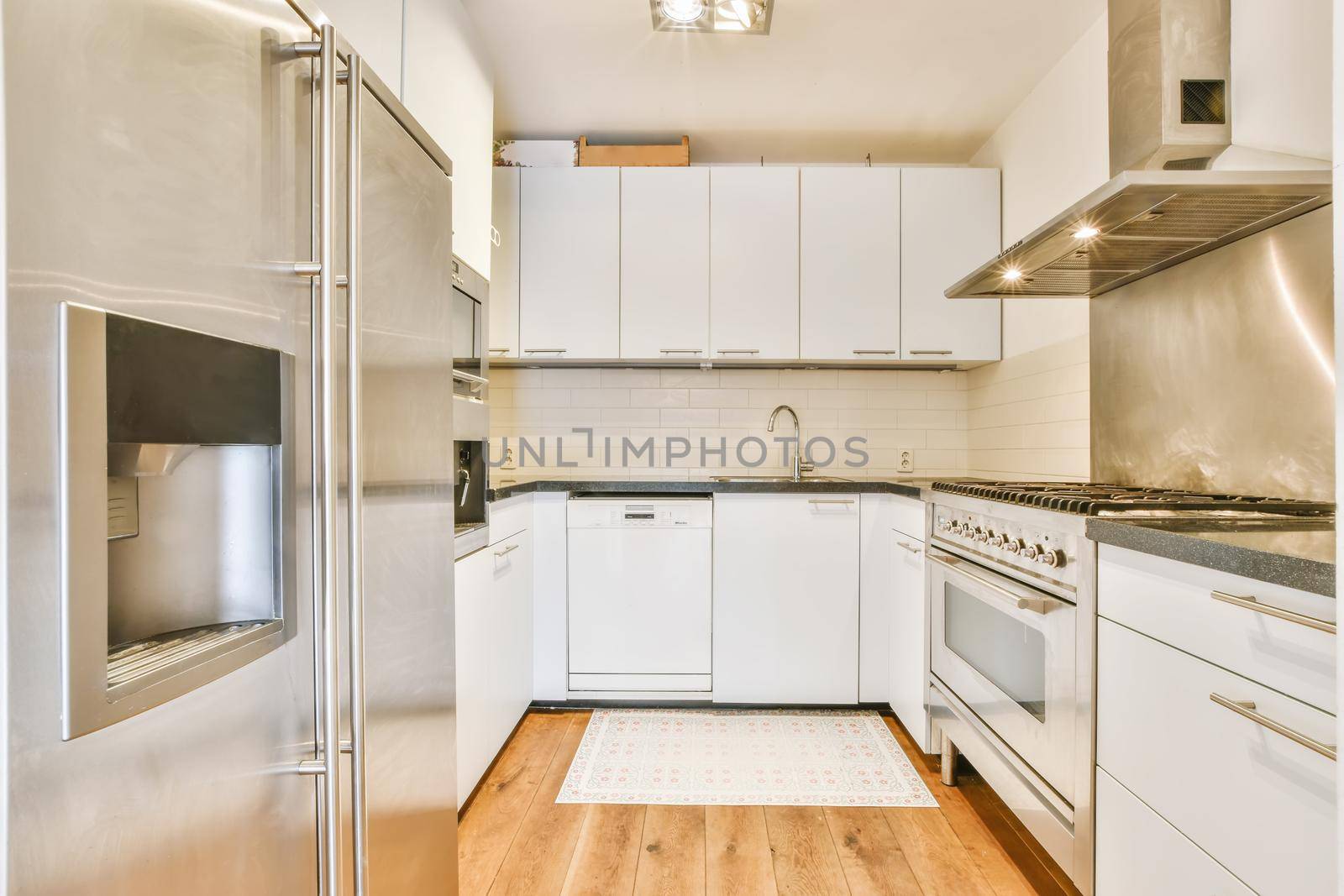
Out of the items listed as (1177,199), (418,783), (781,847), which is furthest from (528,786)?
(1177,199)

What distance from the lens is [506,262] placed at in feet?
9.75

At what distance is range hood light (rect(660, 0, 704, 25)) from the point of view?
207 centimetres

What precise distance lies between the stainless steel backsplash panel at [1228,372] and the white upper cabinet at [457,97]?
1.96m

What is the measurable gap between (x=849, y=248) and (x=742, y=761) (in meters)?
2.12

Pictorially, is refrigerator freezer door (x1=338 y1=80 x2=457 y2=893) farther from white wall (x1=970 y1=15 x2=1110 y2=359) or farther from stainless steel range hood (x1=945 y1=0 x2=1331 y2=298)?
white wall (x1=970 y1=15 x2=1110 y2=359)

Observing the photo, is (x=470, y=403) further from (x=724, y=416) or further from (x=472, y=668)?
(x=724, y=416)

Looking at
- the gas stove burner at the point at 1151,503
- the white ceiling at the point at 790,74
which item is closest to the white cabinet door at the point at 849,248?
the white ceiling at the point at 790,74

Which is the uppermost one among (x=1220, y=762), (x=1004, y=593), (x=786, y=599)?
(x=1004, y=593)

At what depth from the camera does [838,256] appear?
2963 millimetres

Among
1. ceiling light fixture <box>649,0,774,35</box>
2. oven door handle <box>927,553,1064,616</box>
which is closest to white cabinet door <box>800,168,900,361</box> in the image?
ceiling light fixture <box>649,0,774,35</box>

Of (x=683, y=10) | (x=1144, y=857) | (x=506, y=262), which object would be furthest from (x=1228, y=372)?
(x=506, y=262)

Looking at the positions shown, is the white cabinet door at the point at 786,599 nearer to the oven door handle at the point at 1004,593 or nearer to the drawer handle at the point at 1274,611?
the oven door handle at the point at 1004,593

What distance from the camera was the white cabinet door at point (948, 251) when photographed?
2955 mm

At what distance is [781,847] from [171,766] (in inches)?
62.1
